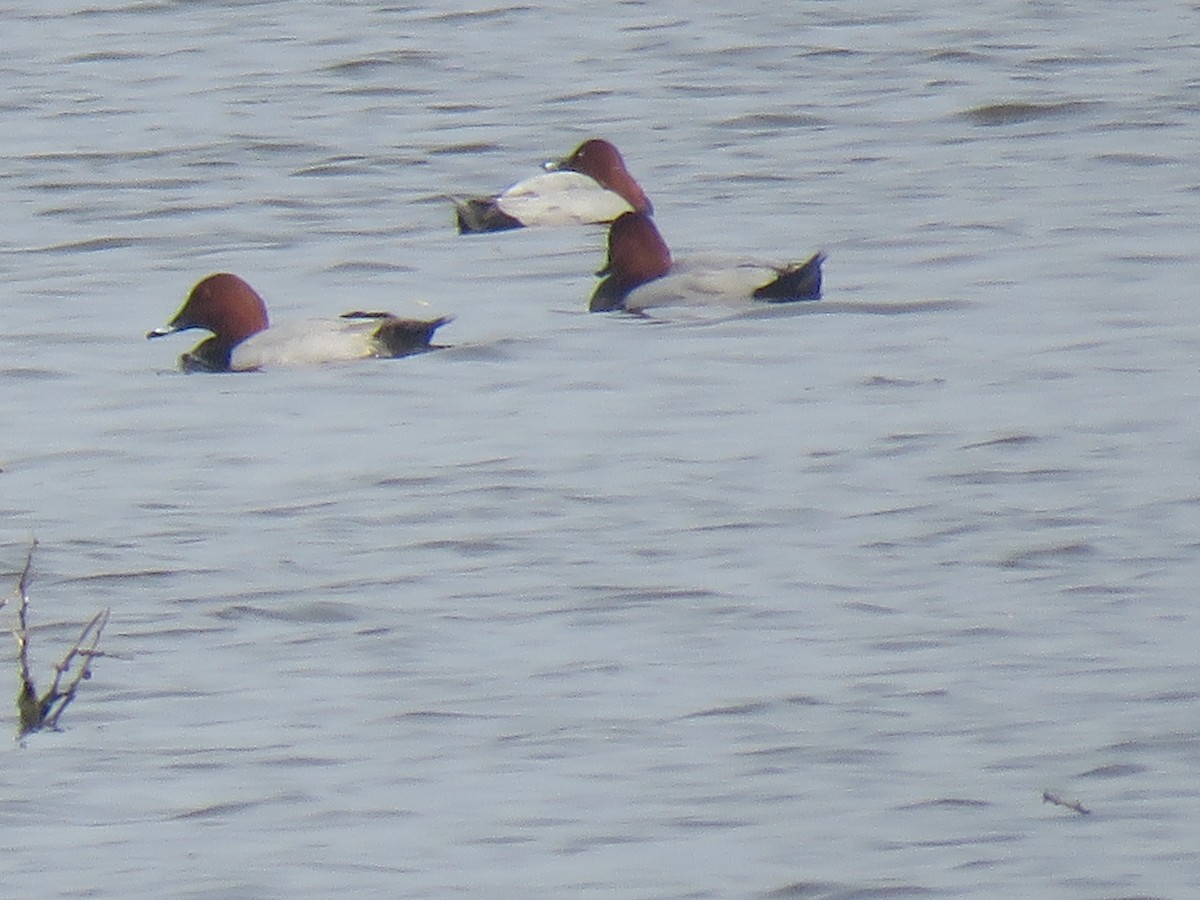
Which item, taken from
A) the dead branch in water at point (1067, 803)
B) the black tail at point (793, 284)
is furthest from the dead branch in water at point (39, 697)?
the black tail at point (793, 284)

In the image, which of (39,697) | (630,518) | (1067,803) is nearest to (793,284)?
(630,518)

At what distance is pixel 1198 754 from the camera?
5.64 metres

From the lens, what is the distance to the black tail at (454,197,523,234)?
41.6 feet

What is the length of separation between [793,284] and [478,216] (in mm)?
2201

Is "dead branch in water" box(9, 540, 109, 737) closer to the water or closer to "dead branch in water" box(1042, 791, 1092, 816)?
the water

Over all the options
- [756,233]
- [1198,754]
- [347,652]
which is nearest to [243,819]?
[347,652]

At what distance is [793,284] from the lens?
10.9 metres

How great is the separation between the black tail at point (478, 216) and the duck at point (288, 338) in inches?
80.2

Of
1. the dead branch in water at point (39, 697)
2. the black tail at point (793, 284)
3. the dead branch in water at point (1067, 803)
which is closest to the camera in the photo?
the dead branch in water at point (1067, 803)

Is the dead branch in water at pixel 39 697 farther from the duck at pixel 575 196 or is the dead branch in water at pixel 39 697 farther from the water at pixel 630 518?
the duck at pixel 575 196

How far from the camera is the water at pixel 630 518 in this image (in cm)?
543

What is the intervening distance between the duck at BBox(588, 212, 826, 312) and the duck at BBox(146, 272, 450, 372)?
0.91m

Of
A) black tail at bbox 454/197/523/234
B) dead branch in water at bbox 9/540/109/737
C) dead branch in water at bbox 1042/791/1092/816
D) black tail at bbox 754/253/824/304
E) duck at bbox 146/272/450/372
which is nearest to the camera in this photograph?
dead branch in water at bbox 1042/791/1092/816

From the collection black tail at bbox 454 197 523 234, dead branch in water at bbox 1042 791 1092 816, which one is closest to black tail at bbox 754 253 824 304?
black tail at bbox 454 197 523 234
